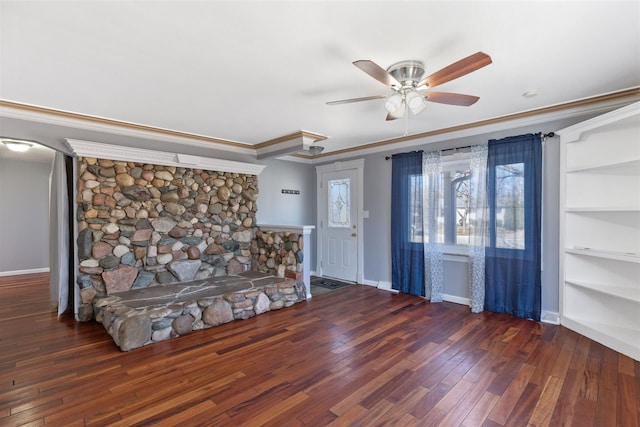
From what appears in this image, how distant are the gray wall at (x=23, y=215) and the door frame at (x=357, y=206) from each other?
571cm

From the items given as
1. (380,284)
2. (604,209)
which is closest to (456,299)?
(380,284)

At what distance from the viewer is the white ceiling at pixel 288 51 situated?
68.5 inches

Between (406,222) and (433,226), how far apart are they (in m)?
0.43

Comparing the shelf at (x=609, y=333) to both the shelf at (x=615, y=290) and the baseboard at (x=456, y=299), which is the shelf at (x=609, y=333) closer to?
the shelf at (x=615, y=290)

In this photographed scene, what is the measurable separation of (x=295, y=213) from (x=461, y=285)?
314cm

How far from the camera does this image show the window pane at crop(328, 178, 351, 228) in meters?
5.64

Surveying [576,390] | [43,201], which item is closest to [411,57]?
[576,390]

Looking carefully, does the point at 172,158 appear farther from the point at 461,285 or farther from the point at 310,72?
the point at 461,285

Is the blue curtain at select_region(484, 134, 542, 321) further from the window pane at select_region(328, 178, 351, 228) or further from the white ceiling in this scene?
the window pane at select_region(328, 178, 351, 228)

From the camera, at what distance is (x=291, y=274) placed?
178 inches

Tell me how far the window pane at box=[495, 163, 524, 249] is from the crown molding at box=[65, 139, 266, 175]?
3533mm

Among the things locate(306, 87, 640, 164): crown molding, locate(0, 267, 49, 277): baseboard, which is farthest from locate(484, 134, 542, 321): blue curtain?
locate(0, 267, 49, 277): baseboard

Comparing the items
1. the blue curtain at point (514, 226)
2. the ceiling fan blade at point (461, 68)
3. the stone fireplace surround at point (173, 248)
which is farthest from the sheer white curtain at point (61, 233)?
the blue curtain at point (514, 226)

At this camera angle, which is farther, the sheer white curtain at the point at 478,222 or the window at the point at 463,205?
the sheer white curtain at the point at 478,222
